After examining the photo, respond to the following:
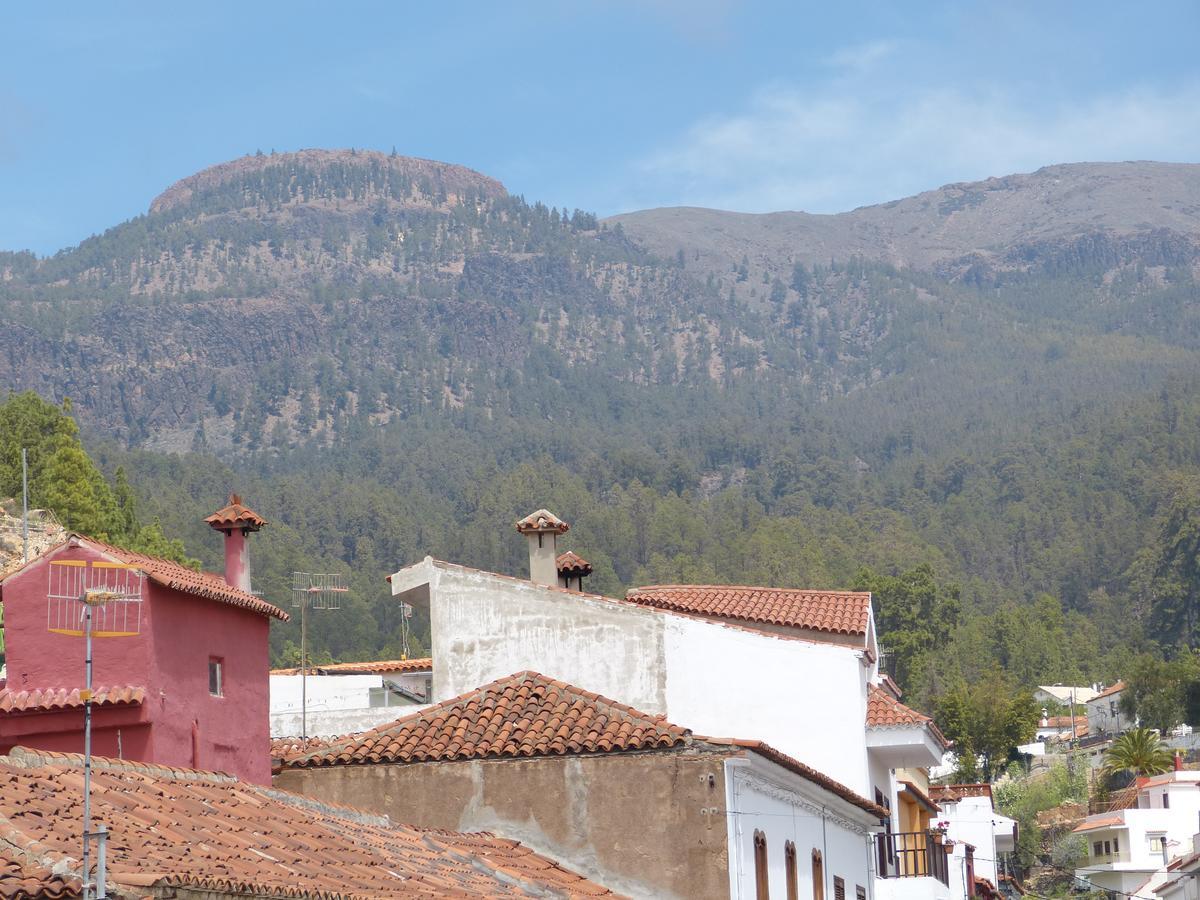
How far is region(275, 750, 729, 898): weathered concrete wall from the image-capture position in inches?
907

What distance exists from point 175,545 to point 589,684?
63466 millimetres

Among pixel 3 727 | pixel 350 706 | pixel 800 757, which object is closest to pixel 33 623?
pixel 3 727

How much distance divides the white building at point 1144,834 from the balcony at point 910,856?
194ft

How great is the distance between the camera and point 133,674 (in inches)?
851

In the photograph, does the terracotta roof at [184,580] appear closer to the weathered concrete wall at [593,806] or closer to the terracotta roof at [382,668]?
the weathered concrete wall at [593,806]

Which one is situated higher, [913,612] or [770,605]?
[913,612]

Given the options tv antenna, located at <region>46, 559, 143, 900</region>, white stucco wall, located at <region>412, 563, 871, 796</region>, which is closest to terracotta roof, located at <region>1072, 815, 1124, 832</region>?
white stucco wall, located at <region>412, 563, 871, 796</region>

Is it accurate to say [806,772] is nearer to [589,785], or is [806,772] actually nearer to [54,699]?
[589,785]

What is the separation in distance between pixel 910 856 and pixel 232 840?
2174 cm

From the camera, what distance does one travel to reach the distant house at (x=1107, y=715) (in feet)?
500

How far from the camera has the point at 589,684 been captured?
1091 inches

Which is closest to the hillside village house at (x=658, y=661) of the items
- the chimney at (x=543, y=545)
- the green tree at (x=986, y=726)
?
the chimney at (x=543, y=545)

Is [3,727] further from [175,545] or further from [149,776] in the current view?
[175,545]

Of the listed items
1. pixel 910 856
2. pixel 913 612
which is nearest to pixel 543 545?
pixel 910 856
